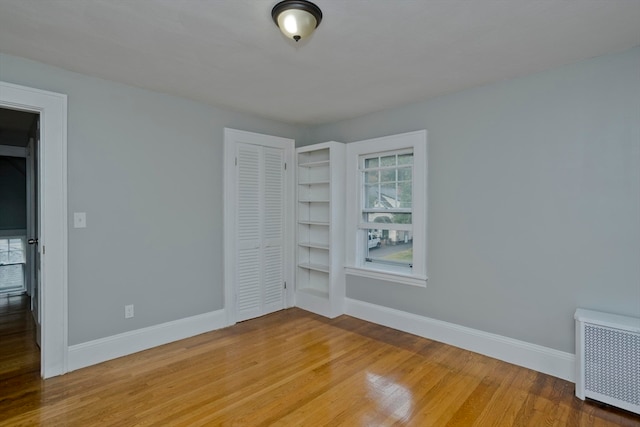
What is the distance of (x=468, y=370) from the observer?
2752 mm

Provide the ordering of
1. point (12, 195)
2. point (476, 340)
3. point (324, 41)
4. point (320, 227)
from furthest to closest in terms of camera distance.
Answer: point (12, 195) → point (320, 227) → point (476, 340) → point (324, 41)

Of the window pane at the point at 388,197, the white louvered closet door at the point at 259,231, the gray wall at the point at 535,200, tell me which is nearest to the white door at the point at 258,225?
the white louvered closet door at the point at 259,231

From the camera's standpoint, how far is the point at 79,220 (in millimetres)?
2803

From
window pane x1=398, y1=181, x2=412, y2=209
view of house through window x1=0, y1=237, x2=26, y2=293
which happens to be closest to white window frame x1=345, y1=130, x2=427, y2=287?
window pane x1=398, y1=181, x2=412, y2=209

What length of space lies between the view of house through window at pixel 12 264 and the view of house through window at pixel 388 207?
570 cm

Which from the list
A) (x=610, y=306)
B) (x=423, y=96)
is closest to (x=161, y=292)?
(x=423, y=96)

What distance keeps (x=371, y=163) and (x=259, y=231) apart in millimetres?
1607

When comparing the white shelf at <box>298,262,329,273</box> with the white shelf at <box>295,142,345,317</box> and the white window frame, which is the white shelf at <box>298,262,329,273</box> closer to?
the white shelf at <box>295,142,345,317</box>

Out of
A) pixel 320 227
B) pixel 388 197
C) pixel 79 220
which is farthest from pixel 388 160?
pixel 79 220

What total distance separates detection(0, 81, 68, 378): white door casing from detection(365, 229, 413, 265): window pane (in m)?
3.05

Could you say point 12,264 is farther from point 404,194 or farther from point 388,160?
point 404,194

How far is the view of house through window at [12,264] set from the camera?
17.9ft

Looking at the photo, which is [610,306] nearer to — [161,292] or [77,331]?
[161,292]

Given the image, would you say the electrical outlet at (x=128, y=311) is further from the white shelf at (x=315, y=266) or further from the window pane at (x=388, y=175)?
the window pane at (x=388, y=175)
